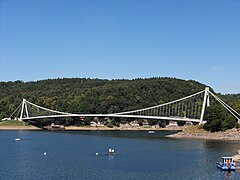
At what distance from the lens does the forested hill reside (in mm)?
96312

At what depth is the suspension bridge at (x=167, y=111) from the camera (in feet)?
227

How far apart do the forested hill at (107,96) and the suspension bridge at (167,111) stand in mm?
3460

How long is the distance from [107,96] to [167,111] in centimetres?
2176

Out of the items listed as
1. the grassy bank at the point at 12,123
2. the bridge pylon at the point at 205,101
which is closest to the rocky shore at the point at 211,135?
the bridge pylon at the point at 205,101

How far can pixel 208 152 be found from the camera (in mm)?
42719

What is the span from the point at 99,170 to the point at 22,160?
7.95 metres

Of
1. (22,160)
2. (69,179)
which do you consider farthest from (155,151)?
(69,179)

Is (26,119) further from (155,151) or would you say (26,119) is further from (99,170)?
(99,170)

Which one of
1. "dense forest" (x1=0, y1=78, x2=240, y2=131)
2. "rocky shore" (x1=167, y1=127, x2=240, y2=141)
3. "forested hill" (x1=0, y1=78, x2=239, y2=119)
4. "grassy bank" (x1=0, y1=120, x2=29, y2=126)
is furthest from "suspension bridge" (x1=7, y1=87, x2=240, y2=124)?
"forested hill" (x1=0, y1=78, x2=239, y2=119)

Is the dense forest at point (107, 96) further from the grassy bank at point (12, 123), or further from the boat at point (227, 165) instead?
the boat at point (227, 165)

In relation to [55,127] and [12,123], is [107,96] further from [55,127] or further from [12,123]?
[12,123]

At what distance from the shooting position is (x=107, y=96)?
100312mm

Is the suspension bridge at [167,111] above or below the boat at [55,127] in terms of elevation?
above

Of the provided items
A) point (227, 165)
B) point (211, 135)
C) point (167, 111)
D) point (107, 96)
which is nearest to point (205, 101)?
point (211, 135)
